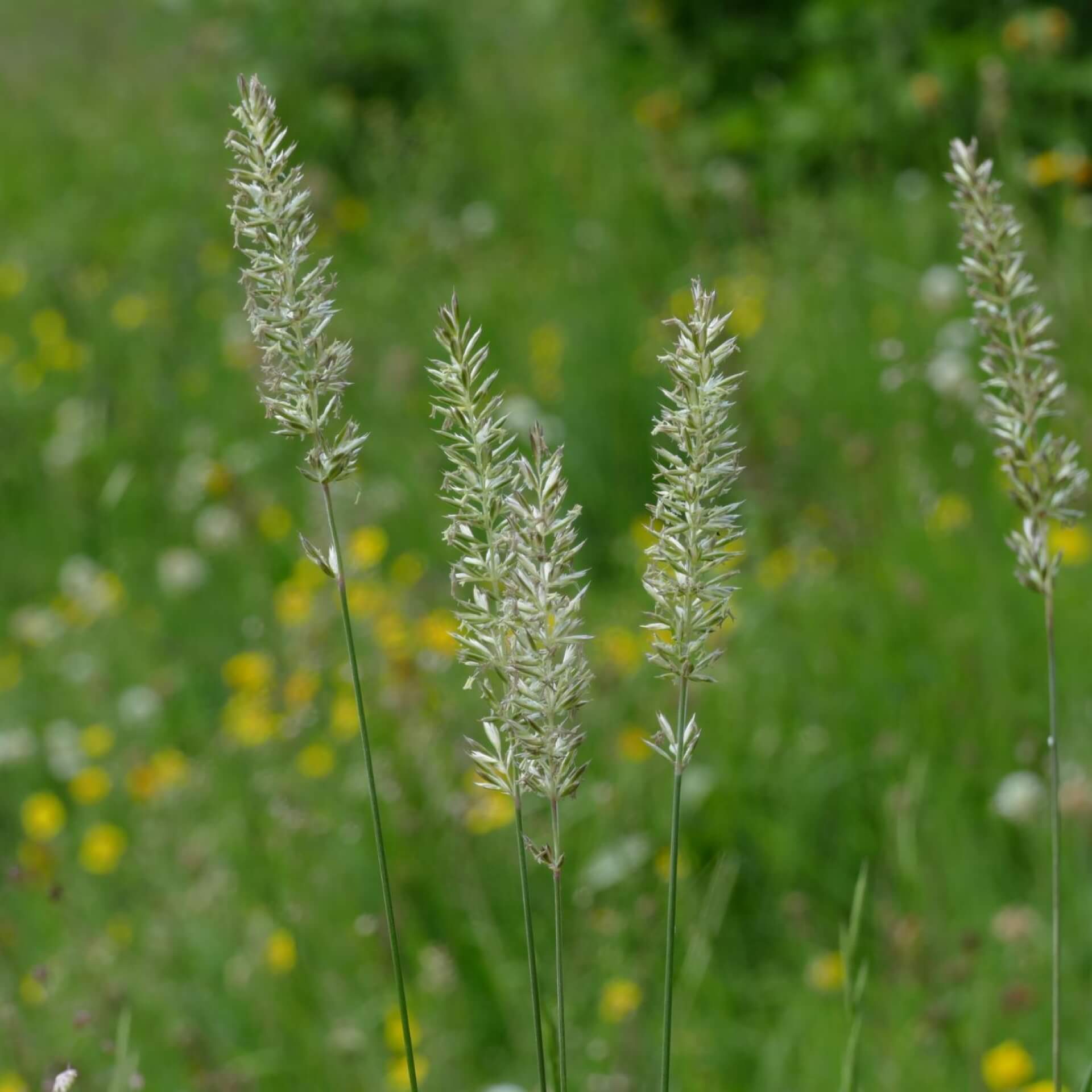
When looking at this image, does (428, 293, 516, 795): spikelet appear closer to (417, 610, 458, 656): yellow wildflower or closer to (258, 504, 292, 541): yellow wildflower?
(417, 610, 458, 656): yellow wildflower

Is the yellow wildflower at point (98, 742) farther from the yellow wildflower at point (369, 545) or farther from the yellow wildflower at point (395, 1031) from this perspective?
the yellow wildflower at point (395, 1031)

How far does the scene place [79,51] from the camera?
1026 centimetres

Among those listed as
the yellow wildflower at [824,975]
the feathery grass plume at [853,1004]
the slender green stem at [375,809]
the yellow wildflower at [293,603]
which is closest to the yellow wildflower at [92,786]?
the yellow wildflower at [293,603]

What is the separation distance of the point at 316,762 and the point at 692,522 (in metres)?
2.28

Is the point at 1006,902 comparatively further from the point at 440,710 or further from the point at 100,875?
the point at 100,875

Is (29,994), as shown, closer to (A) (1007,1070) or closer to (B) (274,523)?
(A) (1007,1070)

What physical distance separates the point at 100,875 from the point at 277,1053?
0.97 meters

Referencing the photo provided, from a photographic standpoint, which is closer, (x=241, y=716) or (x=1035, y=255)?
(x=241, y=716)

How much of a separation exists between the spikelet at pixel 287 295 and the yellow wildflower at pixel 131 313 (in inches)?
197

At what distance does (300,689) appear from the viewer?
9.26 ft

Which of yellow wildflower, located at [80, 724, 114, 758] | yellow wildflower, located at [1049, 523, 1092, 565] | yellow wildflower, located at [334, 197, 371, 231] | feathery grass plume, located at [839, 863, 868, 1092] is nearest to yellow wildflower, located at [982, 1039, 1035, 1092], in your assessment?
feathery grass plume, located at [839, 863, 868, 1092]

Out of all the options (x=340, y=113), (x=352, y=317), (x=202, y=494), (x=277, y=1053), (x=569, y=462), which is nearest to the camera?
(x=277, y=1053)

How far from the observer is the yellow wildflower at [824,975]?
6.97 feet

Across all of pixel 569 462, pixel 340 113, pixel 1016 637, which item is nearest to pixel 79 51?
pixel 340 113
